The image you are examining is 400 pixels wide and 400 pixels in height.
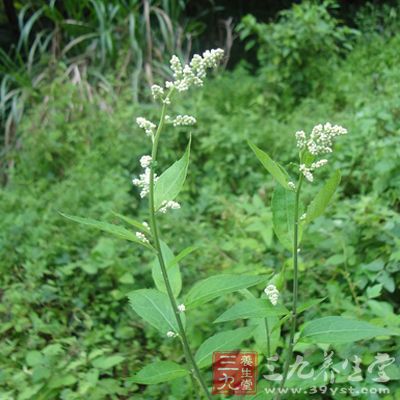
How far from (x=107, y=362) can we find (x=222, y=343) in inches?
26.7

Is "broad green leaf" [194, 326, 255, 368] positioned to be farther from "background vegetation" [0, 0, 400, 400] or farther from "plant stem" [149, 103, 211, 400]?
"background vegetation" [0, 0, 400, 400]

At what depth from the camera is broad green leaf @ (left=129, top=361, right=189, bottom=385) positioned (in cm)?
114

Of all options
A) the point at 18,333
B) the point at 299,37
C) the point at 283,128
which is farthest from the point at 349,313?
the point at 299,37

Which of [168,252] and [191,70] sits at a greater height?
[191,70]

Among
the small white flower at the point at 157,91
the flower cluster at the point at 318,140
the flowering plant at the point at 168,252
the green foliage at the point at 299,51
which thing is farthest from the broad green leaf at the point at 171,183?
the green foliage at the point at 299,51

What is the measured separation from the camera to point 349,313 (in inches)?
63.5

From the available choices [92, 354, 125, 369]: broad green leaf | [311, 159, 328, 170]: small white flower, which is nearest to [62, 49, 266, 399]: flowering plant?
[311, 159, 328, 170]: small white flower

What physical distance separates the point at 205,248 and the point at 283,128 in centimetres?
128

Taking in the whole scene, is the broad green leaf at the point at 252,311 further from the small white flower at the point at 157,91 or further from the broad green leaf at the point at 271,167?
the small white flower at the point at 157,91

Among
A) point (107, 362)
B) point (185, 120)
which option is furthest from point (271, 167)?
point (107, 362)

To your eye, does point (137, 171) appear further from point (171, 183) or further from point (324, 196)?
point (324, 196)

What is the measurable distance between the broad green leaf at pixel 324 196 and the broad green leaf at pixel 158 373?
0.46 meters

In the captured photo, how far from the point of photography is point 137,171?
322cm

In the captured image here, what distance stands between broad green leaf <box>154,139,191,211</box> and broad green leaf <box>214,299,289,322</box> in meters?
0.27
